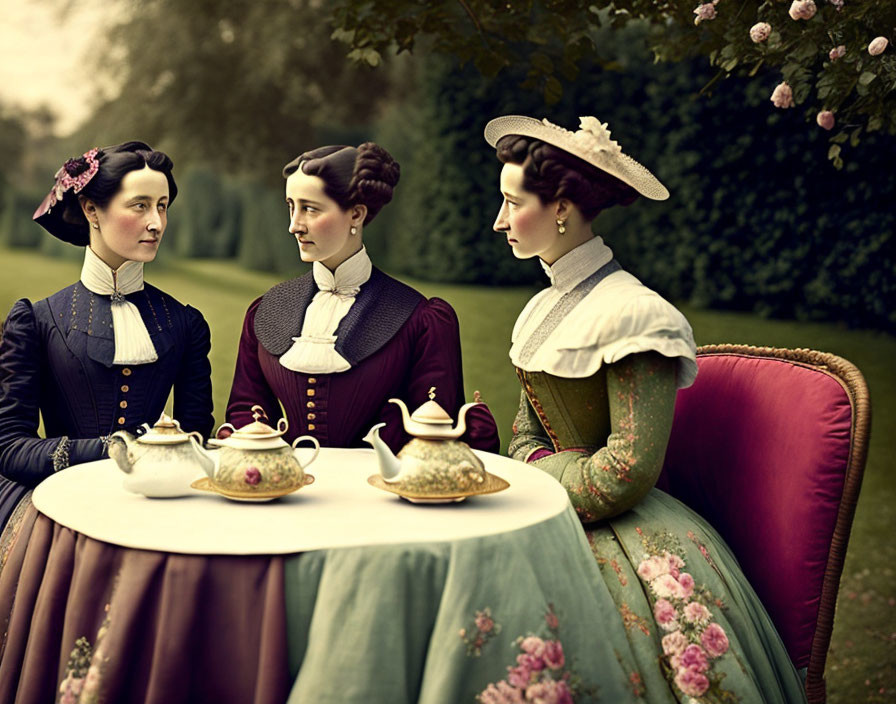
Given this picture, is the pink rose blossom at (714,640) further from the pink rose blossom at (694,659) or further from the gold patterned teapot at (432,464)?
the gold patterned teapot at (432,464)

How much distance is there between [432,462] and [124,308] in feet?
4.77

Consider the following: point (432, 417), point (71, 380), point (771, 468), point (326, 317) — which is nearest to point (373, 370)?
point (326, 317)

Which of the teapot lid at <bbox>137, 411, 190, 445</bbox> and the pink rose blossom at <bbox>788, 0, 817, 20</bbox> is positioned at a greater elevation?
the pink rose blossom at <bbox>788, 0, 817, 20</bbox>

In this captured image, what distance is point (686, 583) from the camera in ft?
9.16

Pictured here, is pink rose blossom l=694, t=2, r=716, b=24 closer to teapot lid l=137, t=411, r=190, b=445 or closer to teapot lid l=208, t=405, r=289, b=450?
teapot lid l=208, t=405, r=289, b=450

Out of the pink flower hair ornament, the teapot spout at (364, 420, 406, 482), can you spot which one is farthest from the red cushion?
the pink flower hair ornament

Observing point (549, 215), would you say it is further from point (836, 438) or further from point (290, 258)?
point (290, 258)

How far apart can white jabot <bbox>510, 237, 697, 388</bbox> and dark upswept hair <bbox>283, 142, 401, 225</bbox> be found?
660 millimetres

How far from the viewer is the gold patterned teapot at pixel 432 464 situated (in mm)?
2520

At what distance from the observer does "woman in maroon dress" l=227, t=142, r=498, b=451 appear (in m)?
3.29

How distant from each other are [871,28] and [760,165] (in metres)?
3.80

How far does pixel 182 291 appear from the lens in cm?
884

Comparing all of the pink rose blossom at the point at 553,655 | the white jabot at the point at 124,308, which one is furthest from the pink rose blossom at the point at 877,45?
the white jabot at the point at 124,308

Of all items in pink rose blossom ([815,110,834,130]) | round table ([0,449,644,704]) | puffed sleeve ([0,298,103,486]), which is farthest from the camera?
pink rose blossom ([815,110,834,130])
